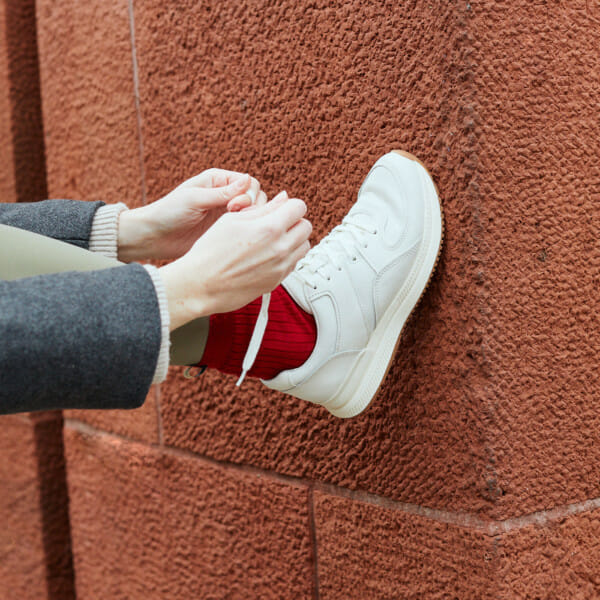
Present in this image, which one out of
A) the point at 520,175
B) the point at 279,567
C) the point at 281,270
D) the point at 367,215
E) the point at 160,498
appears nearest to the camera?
the point at 281,270

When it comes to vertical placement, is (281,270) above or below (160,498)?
above

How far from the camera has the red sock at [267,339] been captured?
4.45 feet

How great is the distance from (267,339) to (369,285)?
0.74ft

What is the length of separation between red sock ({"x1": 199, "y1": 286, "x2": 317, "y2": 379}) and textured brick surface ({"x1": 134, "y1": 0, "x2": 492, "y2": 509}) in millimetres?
235

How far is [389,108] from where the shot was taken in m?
1.50

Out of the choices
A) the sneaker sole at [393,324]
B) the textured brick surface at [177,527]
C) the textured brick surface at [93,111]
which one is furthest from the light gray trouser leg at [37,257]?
the textured brick surface at [93,111]

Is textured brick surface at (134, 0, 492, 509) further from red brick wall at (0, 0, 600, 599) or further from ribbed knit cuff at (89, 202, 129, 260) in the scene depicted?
ribbed knit cuff at (89, 202, 129, 260)

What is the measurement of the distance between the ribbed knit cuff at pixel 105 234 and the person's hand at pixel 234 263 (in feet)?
1.49

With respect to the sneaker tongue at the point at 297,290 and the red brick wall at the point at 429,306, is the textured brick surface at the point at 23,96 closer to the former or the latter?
the red brick wall at the point at 429,306

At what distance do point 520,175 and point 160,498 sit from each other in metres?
1.36

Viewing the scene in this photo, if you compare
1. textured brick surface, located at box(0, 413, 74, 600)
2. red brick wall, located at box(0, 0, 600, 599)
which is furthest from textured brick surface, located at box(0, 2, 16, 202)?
red brick wall, located at box(0, 0, 600, 599)

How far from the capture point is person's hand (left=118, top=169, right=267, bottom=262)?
4.70 ft

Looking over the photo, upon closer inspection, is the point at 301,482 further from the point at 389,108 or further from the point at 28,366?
the point at 28,366

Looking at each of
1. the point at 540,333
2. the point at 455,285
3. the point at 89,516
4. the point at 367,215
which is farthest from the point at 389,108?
the point at 89,516
